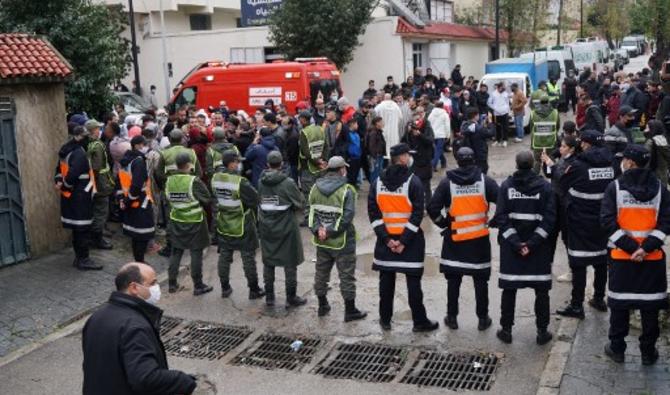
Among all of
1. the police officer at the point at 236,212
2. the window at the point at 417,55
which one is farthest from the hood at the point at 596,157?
the window at the point at 417,55

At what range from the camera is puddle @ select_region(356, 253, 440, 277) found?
33.0 ft

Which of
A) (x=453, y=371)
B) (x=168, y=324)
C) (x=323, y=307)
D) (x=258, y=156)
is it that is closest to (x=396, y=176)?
(x=323, y=307)

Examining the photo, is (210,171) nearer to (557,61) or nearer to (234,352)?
(234,352)

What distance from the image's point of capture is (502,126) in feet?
66.9

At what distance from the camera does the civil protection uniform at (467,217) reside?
7621 millimetres

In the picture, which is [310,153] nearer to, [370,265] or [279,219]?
[370,265]

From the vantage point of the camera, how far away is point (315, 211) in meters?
8.31

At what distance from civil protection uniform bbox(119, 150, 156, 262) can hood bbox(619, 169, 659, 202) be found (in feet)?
19.9

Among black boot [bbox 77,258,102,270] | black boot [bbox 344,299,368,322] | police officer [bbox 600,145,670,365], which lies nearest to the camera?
police officer [bbox 600,145,670,365]

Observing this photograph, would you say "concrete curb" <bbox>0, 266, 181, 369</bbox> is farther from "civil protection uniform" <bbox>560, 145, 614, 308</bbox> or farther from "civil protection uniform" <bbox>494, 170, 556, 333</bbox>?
"civil protection uniform" <bbox>560, 145, 614, 308</bbox>

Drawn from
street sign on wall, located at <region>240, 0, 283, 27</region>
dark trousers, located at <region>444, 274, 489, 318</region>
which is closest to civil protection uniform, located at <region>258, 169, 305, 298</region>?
dark trousers, located at <region>444, 274, 489, 318</region>

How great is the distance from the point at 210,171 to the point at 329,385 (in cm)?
498

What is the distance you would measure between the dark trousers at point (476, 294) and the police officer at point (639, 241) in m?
1.43

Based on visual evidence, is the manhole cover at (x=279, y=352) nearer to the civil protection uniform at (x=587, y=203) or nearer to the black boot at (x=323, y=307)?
the black boot at (x=323, y=307)
